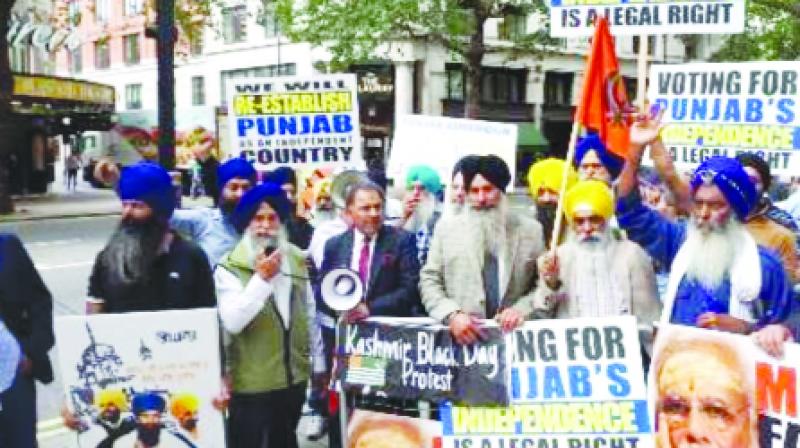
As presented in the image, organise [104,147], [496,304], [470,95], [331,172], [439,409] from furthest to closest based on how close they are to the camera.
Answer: [104,147] → [470,95] → [331,172] → [496,304] → [439,409]

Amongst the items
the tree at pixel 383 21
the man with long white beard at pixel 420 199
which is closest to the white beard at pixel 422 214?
the man with long white beard at pixel 420 199

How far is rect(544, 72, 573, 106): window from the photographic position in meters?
46.3

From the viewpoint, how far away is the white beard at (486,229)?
4.73 meters

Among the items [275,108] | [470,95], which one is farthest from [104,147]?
[275,108]

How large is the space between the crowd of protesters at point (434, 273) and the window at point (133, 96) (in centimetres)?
5360

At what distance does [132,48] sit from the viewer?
56875mm

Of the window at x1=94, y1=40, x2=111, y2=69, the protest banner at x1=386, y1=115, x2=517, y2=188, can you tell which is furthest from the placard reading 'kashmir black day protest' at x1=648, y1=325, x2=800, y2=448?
the window at x1=94, y1=40, x2=111, y2=69

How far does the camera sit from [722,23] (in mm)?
6316

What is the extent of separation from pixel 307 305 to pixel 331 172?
10.2 feet

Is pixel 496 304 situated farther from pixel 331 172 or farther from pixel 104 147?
pixel 104 147

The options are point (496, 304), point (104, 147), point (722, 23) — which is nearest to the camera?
point (496, 304)

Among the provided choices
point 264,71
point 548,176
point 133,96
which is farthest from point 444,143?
point 133,96

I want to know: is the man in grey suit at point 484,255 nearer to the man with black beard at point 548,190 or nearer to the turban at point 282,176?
the man with black beard at point 548,190

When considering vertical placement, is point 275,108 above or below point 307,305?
above
